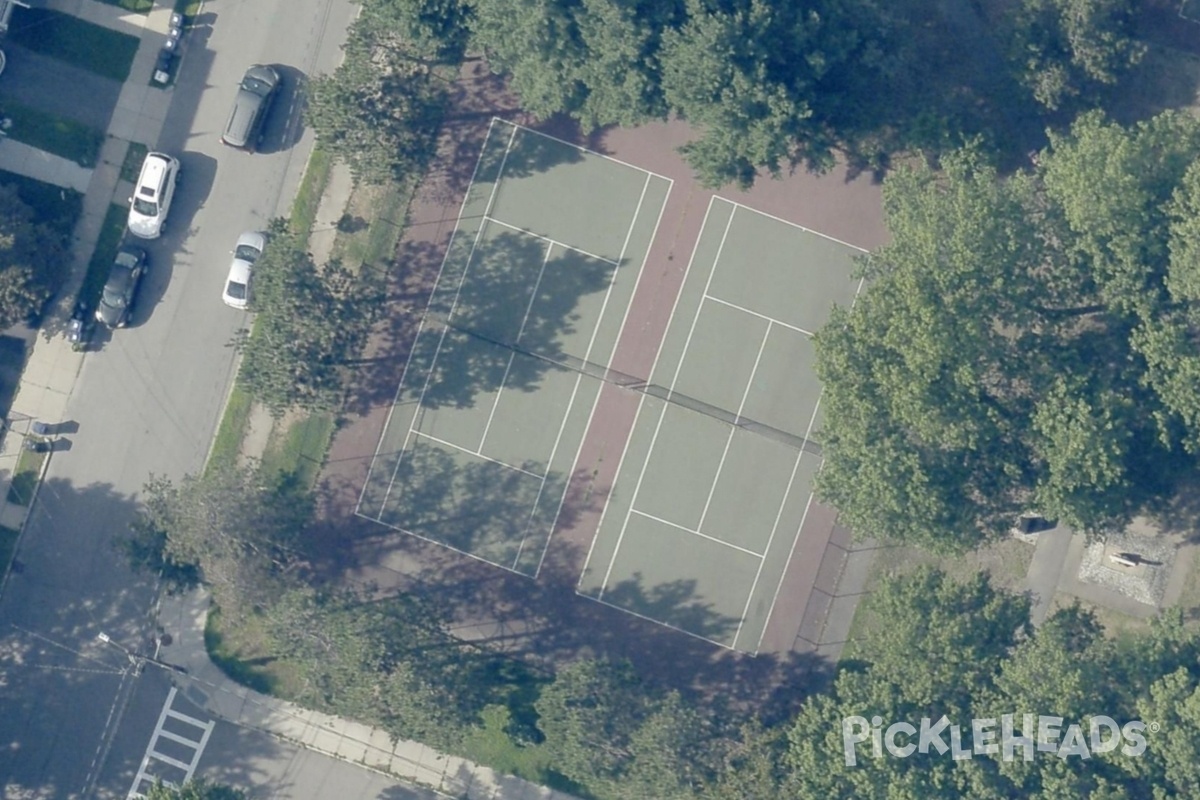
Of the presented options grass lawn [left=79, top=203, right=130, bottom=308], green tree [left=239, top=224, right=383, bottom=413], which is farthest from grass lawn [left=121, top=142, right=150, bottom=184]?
green tree [left=239, top=224, right=383, bottom=413]

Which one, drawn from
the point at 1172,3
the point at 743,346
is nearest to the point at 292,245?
the point at 743,346

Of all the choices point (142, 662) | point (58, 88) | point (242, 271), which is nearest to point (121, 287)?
point (242, 271)

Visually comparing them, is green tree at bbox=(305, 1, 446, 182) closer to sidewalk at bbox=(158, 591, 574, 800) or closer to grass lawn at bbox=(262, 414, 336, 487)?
grass lawn at bbox=(262, 414, 336, 487)

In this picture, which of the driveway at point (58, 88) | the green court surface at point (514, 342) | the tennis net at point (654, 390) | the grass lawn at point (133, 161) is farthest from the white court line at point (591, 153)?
the driveway at point (58, 88)

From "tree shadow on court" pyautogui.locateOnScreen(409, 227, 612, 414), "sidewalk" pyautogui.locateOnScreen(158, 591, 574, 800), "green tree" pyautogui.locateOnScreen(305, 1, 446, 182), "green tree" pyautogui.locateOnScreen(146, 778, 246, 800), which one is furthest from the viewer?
"sidewalk" pyautogui.locateOnScreen(158, 591, 574, 800)

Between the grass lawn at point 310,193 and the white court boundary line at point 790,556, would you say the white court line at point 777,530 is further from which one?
the grass lawn at point 310,193

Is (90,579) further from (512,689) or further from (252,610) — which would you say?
(512,689)

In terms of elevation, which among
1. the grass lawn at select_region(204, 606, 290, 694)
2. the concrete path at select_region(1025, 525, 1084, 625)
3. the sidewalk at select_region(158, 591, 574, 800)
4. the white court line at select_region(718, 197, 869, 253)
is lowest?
the sidewalk at select_region(158, 591, 574, 800)
